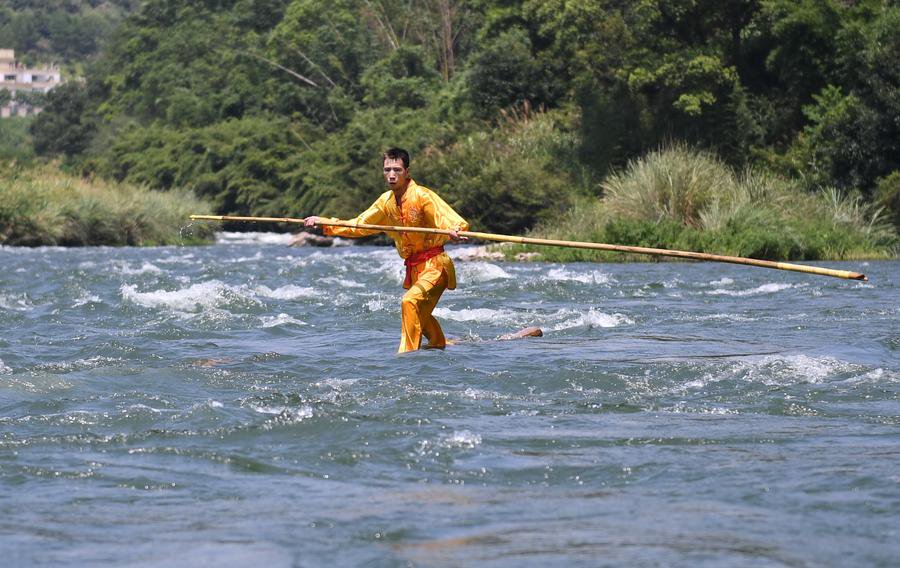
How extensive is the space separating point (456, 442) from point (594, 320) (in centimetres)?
732

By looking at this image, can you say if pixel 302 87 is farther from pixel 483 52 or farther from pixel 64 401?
pixel 64 401

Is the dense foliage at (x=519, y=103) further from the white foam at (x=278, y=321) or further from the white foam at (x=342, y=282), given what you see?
the white foam at (x=278, y=321)

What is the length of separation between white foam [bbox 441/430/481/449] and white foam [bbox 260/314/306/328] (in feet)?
24.1

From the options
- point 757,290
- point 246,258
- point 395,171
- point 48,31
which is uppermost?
point 48,31

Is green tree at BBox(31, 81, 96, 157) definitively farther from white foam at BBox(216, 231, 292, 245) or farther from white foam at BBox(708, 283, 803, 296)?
white foam at BBox(708, 283, 803, 296)

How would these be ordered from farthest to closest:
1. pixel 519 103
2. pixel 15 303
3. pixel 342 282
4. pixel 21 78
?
pixel 21 78, pixel 519 103, pixel 342 282, pixel 15 303

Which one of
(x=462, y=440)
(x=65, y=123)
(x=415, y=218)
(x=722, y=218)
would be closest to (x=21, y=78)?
(x=65, y=123)

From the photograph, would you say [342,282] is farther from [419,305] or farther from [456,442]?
[456,442]

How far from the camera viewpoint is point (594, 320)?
1445 centimetres

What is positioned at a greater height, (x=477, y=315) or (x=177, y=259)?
(x=477, y=315)

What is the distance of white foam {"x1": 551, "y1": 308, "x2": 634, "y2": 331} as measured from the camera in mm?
14102

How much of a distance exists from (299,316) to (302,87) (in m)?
49.4

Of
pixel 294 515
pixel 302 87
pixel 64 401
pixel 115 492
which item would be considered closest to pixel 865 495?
pixel 294 515

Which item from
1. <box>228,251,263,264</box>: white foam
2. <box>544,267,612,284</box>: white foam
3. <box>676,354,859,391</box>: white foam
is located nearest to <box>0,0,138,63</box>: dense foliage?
<box>228,251,263,264</box>: white foam
